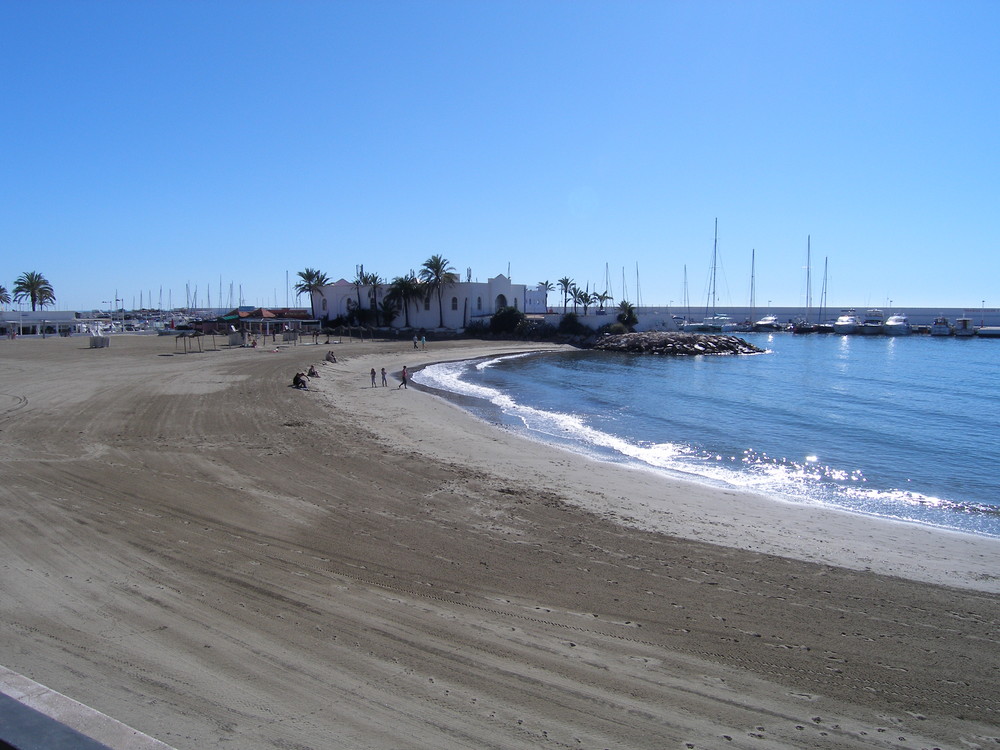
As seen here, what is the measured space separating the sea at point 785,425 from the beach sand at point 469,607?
8.72 ft

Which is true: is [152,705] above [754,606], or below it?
above

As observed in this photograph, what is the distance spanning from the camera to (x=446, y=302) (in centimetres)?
8131

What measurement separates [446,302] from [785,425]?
5951 centimetres

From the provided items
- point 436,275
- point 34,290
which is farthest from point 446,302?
point 34,290

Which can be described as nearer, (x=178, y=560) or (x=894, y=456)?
(x=178, y=560)

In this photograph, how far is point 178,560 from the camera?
8281 millimetres

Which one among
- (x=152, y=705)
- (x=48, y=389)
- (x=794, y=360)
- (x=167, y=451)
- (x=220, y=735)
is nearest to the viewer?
(x=220, y=735)

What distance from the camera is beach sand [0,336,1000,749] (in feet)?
17.1

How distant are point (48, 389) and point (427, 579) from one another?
79.4 ft

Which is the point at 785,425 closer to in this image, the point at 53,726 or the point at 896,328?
the point at 53,726

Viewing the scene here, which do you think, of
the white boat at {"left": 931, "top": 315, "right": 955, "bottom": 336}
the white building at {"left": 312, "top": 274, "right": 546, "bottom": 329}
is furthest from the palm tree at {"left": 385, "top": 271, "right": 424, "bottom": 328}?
the white boat at {"left": 931, "top": 315, "right": 955, "bottom": 336}

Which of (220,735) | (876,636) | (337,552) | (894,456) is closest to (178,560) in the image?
(337,552)

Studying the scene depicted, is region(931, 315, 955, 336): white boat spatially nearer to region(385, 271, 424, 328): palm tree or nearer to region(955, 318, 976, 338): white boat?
region(955, 318, 976, 338): white boat

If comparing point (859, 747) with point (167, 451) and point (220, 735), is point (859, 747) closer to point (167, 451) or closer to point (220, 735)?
point (220, 735)
